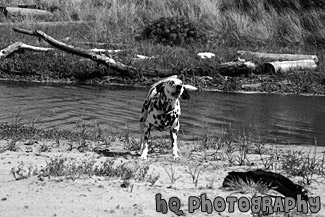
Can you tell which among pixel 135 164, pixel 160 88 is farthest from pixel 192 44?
pixel 135 164

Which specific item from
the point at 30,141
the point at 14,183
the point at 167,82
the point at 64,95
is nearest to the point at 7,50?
the point at 64,95

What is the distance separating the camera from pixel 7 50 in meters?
18.0

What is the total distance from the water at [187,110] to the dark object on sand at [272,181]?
4.32 metres

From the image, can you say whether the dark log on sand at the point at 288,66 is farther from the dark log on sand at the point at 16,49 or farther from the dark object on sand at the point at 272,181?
the dark object on sand at the point at 272,181

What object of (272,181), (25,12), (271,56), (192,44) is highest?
(25,12)

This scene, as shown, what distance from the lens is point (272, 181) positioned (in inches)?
234

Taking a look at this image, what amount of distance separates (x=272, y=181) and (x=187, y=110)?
24.7 ft

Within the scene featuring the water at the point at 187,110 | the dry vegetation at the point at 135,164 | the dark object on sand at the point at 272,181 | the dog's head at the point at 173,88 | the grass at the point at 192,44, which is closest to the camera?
the dark object on sand at the point at 272,181

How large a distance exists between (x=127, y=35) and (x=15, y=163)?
47.9ft

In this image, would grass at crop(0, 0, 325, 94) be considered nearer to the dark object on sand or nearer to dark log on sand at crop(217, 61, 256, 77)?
dark log on sand at crop(217, 61, 256, 77)

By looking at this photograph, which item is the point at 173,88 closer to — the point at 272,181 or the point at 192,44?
the point at 272,181

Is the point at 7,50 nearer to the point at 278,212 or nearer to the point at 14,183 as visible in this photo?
the point at 14,183

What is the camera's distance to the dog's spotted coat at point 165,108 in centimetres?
813

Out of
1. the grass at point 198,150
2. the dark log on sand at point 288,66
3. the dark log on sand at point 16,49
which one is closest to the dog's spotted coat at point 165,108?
the grass at point 198,150
